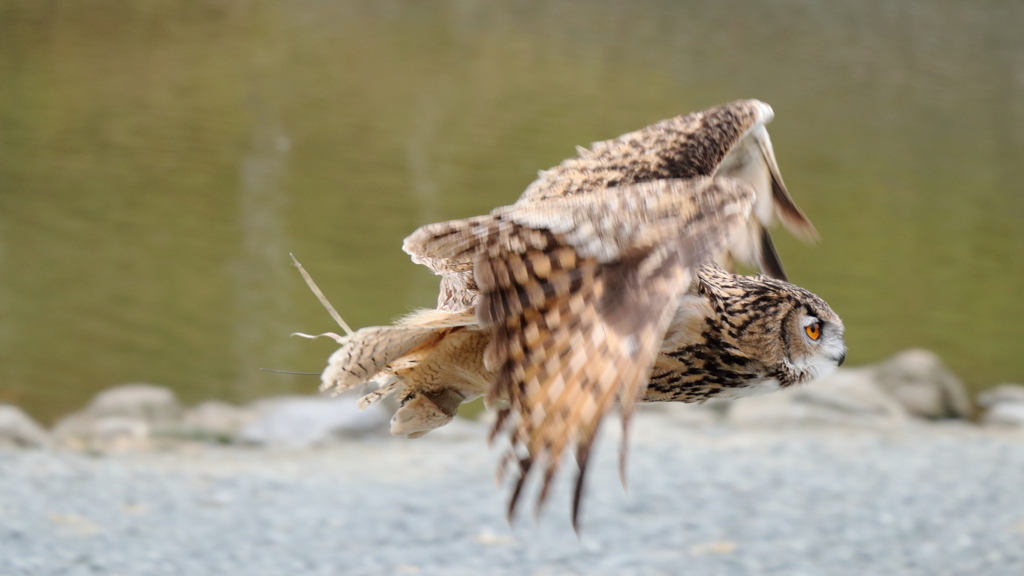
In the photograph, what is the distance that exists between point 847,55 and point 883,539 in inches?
654

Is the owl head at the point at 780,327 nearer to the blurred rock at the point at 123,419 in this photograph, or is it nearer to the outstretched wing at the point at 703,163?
the outstretched wing at the point at 703,163

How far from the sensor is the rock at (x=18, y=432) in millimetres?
6766

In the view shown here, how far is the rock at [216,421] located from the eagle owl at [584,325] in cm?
561

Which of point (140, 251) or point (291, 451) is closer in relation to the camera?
point (291, 451)

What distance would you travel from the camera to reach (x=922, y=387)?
333 inches

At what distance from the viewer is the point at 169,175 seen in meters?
11.9

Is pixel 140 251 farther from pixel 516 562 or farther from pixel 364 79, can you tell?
pixel 364 79

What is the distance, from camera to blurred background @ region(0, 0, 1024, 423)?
28.9ft

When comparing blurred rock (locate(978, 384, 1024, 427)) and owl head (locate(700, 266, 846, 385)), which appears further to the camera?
blurred rock (locate(978, 384, 1024, 427))

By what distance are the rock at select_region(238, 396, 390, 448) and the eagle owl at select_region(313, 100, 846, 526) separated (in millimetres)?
5419

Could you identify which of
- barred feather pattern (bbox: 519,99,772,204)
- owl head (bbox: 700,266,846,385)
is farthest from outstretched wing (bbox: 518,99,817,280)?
owl head (bbox: 700,266,846,385)

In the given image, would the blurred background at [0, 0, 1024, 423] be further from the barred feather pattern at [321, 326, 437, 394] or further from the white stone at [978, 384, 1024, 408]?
the barred feather pattern at [321, 326, 437, 394]

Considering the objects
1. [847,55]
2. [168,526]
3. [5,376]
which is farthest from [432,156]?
[847,55]

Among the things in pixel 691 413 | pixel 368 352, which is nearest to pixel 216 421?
pixel 691 413
